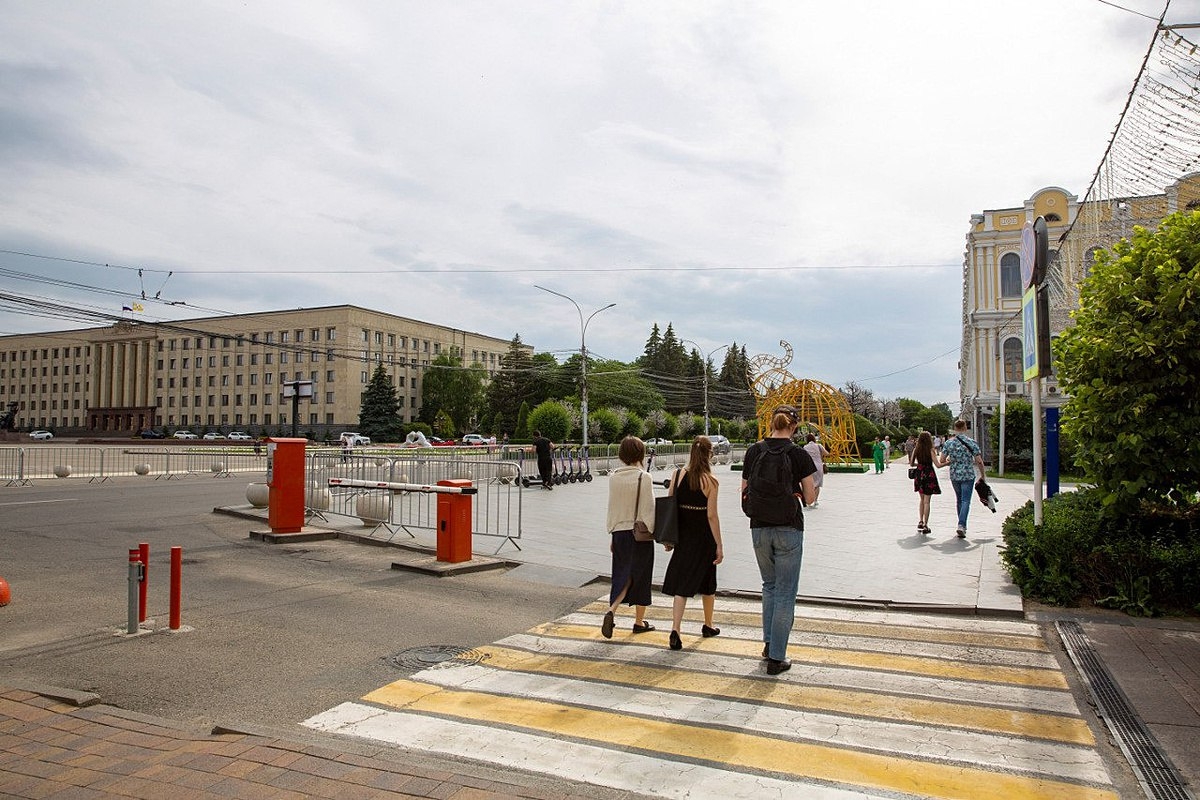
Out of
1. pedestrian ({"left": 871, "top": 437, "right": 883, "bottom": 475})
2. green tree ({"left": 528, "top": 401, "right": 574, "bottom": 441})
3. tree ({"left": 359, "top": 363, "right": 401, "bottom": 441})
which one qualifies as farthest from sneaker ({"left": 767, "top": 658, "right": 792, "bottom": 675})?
tree ({"left": 359, "top": 363, "right": 401, "bottom": 441})

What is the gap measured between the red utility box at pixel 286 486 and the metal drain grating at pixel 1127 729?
408 inches

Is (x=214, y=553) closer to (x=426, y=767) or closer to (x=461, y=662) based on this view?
(x=461, y=662)

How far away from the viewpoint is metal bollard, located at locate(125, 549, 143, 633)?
21.8 feet

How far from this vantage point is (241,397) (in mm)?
96000

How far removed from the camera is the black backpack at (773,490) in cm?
586

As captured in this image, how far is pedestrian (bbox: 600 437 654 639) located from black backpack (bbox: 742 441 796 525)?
4.08ft

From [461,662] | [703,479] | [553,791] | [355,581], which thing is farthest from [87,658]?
[703,479]

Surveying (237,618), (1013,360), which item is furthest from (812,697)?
(1013,360)

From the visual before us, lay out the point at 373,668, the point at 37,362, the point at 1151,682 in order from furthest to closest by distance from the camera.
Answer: the point at 37,362 < the point at 373,668 < the point at 1151,682

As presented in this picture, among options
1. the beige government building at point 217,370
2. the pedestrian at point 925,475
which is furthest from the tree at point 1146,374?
the beige government building at point 217,370

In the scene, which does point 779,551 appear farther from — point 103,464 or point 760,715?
point 103,464

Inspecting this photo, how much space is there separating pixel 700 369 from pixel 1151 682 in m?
107

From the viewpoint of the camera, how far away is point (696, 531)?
666 cm

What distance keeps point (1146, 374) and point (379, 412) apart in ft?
265
